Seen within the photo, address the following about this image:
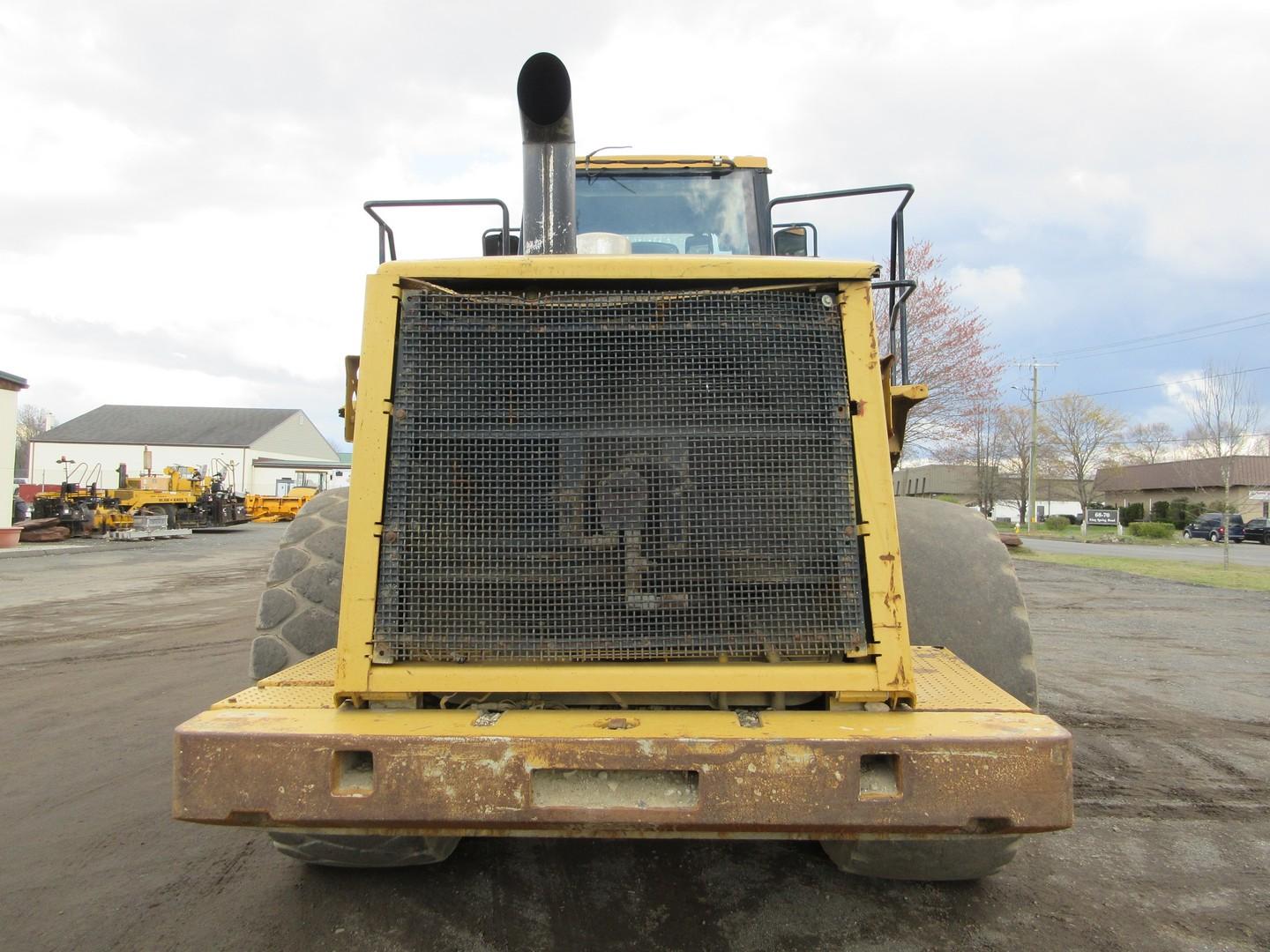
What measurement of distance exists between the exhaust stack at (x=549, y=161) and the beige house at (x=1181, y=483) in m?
47.6

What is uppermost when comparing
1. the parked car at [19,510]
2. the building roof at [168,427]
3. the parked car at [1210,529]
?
the building roof at [168,427]

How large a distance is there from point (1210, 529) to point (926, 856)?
45095 mm

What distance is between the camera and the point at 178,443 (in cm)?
5950

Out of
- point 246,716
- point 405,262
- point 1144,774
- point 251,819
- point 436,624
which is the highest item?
point 405,262

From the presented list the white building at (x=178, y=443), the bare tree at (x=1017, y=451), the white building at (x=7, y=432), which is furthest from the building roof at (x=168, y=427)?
the bare tree at (x=1017, y=451)

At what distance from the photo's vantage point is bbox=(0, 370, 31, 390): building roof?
20375mm

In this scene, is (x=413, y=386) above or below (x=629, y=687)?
above

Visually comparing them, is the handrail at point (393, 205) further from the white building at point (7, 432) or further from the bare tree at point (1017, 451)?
the bare tree at point (1017, 451)

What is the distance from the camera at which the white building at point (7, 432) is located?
2064cm

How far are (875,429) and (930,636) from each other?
103cm

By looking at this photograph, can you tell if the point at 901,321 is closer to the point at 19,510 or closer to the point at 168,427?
the point at 19,510

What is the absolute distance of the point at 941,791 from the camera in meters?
1.94

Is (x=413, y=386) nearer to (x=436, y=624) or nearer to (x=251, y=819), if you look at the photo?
(x=436, y=624)

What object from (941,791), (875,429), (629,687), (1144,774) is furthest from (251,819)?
(1144,774)
